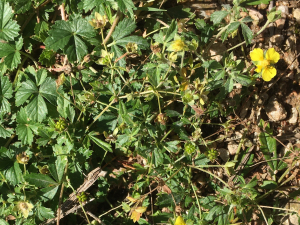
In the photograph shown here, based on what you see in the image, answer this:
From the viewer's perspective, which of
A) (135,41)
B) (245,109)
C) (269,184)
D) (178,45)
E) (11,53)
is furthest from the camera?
(245,109)

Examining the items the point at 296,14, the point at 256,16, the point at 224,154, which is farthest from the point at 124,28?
the point at 296,14

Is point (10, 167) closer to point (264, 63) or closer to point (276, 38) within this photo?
point (264, 63)

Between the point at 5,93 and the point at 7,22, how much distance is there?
59cm

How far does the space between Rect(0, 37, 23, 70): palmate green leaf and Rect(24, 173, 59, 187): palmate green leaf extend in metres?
0.91

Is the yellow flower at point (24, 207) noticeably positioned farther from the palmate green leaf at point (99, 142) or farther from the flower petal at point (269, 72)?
the flower petal at point (269, 72)

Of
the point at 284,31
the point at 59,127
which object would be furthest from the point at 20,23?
the point at 284,31

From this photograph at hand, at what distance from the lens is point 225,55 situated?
2416 mm

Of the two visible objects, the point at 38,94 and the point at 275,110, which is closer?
the point at 38,94

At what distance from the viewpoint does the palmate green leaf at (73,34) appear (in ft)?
7.89

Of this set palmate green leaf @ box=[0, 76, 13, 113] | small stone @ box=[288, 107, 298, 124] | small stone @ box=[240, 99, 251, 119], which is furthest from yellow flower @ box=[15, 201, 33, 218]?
small stone @ box=[288, 107, 298, 124]

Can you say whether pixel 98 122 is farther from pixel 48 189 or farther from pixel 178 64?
pixel 178 64

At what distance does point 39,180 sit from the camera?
234 cm

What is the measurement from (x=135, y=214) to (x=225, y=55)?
1.40 metres

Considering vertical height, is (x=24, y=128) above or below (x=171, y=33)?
below
